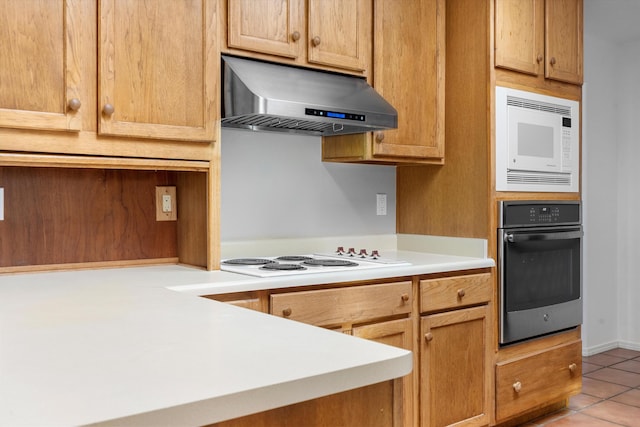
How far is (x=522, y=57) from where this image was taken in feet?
9.78

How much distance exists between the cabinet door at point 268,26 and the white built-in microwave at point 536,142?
3.36 ft

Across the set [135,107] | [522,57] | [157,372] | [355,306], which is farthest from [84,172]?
[522,57]

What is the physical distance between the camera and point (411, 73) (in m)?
2.89

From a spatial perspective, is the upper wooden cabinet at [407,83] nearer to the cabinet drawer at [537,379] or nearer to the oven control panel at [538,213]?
the oven control panel at [538,213]

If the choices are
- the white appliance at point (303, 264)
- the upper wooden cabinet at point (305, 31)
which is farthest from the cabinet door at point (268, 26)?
the white appliance at point (303, 264)

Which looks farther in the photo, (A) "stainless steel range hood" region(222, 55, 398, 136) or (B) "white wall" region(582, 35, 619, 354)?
(B) "white wall" region(582, 35, 619, 354)

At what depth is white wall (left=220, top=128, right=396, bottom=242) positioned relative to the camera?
2.70m

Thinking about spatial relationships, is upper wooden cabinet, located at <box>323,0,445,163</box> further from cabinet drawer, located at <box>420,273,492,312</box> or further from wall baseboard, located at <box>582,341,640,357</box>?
wall baseboard, located at <box>582,341,640,357</box>

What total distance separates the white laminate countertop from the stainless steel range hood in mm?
1029

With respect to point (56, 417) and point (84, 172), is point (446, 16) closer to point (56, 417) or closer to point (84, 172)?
point (84, 172)

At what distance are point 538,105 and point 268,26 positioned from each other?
4.82 ft

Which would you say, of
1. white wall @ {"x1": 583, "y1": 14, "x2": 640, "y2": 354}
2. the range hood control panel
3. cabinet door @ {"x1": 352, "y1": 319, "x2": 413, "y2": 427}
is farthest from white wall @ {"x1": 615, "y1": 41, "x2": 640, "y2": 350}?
the range hood control panel

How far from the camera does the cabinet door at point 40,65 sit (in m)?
1.82

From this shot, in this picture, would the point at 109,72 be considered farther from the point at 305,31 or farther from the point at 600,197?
the point at 600,197
